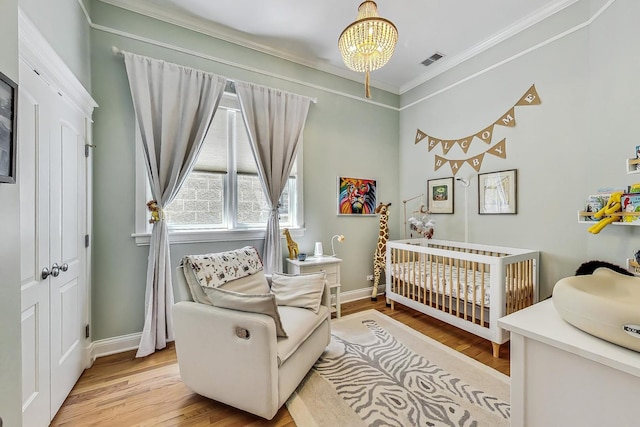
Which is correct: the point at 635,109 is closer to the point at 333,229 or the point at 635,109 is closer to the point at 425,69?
A: the point at 425,69

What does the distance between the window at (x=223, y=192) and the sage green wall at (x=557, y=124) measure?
249 centimetres

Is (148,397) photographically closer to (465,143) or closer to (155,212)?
(155,212)

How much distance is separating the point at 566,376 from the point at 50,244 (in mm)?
2564

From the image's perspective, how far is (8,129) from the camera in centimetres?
93

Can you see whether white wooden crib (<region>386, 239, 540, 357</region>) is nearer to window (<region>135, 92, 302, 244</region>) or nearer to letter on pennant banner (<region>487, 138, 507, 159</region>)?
letter on pennant banner (<region>487, 138, 507, 159</region>)

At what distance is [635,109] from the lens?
178 cm

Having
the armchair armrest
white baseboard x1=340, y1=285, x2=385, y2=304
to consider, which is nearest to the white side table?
white baseboard x1=340, y1=285, x2=385, y2=304

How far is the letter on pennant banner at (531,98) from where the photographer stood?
2.51 m

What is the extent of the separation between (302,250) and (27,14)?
2716 mm

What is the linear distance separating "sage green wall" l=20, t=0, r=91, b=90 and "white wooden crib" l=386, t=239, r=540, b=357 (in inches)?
132

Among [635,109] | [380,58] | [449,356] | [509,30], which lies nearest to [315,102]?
[380,58]

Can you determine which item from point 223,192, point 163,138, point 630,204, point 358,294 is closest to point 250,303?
point 223,192

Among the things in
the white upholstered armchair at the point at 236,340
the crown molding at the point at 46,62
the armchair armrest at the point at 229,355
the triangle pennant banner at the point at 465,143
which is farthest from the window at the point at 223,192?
the triangle pennant banner at the point at 465,143

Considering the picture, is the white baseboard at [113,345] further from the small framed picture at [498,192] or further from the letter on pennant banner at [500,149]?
the letter on pennant banner at [500,149]
